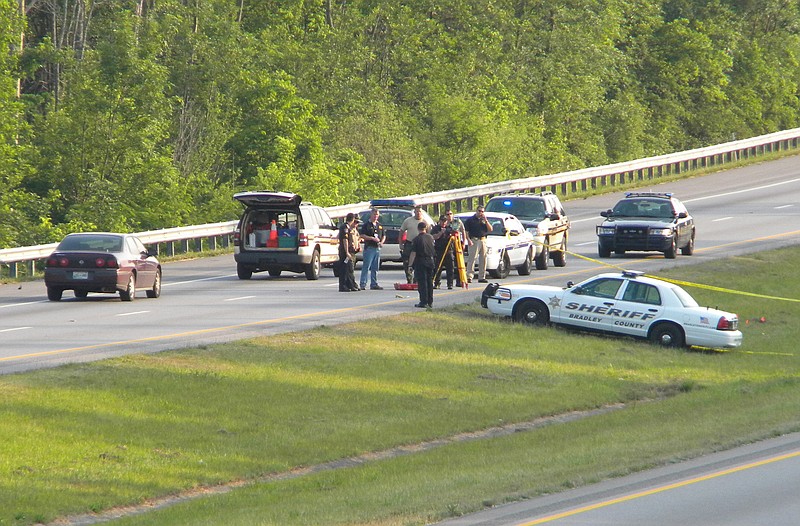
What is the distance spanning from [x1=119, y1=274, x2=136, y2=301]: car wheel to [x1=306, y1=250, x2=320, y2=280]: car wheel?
5.15m

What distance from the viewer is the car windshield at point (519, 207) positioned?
36969 millimetres

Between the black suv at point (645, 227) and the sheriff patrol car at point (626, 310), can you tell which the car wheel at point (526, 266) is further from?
the sheriff patrol car at point (626, 310)

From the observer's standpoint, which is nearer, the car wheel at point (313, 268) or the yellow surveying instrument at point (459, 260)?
the yellow surveying instrument at point (459, 260)

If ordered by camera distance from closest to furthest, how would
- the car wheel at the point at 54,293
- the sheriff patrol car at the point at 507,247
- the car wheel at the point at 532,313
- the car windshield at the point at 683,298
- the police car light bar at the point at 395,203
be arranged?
1. the car windshield at the point at 683,298
2. the car wheel at the point at 532,313
3. the car wheel at the point at 54,293
4. the sheriff patrol car at the point at 507,247
5. the police car light bar at the point at 395,203

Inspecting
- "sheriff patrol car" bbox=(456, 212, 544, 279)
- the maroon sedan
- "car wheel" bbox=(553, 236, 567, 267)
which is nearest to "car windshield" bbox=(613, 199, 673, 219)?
"car wheel" bbox=(553, 236, 567, 267)

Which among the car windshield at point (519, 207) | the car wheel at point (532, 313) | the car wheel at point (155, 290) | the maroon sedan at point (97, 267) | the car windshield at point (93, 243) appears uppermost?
the car windshield at point (519, 207)

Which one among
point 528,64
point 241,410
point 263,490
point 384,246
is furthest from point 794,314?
point 528,64

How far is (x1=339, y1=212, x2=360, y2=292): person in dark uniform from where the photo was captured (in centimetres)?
3012

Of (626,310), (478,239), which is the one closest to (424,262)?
(626,310)

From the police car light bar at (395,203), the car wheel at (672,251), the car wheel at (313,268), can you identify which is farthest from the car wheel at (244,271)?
the car wheel at (672,251)

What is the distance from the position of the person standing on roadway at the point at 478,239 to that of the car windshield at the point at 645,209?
717 cm

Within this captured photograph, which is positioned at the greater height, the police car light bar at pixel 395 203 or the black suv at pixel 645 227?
the police car light bar at pixel 395 203

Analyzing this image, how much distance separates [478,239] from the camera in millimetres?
31953

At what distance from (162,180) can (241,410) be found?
91.2 feet
